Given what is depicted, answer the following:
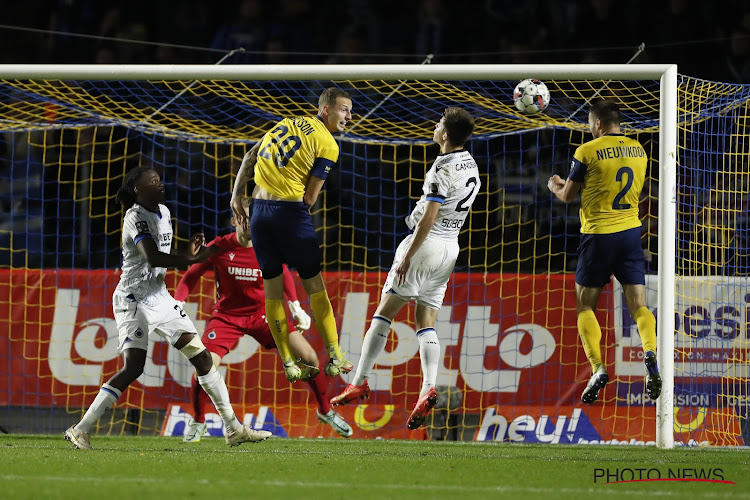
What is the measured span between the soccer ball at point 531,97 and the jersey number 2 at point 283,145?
2007mm

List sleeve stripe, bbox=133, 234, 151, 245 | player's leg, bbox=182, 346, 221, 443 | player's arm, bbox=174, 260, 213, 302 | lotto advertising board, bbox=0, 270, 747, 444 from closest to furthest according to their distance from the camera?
1. sleeve stripe, bbox=133, 234, 151, 245
2. player's leg, bbox=182, 346, 221, 443
3. player's arm, bbox=174, 260, 213, 302
4. lotto advertising board, bbox=0, 270, 747, 444

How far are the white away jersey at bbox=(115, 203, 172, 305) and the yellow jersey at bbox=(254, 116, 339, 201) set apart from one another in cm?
95

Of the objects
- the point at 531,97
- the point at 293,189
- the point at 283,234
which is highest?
the point at 531,97

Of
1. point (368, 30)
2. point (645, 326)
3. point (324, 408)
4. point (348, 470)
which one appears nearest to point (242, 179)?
point (348, 470)

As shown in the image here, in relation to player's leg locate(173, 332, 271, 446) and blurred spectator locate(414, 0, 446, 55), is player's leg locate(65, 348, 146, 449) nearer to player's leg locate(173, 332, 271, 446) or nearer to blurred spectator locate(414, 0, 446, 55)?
player's leg locate(173, 332, 271, 446)

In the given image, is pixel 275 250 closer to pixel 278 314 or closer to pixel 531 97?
pixel 278 314

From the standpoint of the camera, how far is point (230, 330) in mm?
8430

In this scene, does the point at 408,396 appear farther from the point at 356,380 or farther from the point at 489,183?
the point at 489,183

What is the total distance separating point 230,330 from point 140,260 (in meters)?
1.31

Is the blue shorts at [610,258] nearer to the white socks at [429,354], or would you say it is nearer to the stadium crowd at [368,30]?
the white socks at [429,354]

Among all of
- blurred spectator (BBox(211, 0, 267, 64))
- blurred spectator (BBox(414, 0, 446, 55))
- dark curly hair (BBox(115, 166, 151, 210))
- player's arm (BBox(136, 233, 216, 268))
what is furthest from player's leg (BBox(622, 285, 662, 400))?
blurred spectator (BBox(211, 0, 267, 64))

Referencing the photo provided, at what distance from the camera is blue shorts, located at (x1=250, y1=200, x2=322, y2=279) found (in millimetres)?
6852

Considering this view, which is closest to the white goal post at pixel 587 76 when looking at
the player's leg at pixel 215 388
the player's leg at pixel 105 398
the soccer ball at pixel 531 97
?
the soccer ball at pixel 531 97

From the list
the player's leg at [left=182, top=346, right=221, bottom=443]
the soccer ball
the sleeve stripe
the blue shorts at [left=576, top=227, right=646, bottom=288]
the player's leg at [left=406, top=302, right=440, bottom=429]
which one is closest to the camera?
the player's leg at [left=406, top=302, right=440, bottom=429]
